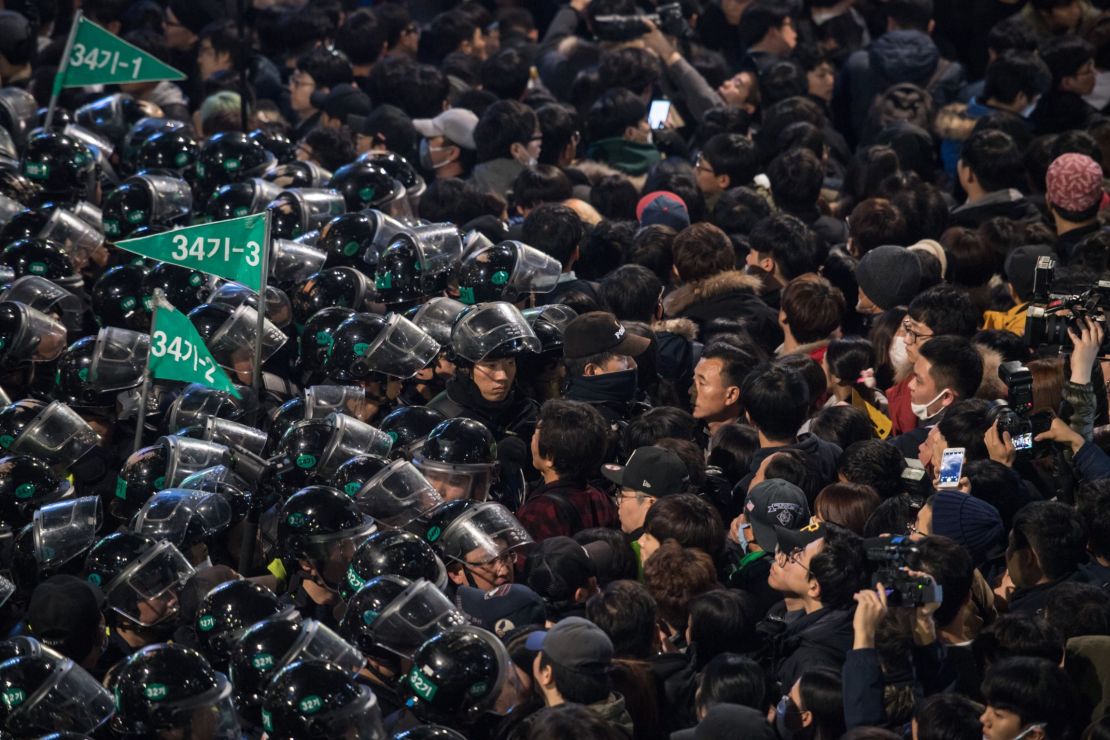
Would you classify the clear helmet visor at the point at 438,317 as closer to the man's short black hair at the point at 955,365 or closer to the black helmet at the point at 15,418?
the black helmet at the point at 15,418

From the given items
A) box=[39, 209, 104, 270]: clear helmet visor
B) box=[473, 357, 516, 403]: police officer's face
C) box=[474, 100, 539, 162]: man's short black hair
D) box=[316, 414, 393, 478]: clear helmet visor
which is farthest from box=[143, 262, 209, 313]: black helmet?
box=[474, 100, 539, 162]: man's short black hair

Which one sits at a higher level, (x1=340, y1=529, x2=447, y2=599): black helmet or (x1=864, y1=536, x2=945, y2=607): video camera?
(x1=864, y1=536, x2=945, y2=607): video camera

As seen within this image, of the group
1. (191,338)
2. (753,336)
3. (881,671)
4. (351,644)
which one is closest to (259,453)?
(191,338)

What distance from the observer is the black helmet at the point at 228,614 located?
691 cm

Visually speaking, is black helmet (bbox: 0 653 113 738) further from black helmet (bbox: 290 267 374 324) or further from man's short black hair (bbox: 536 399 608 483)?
black helmet (bbox: 290 267 374 324)

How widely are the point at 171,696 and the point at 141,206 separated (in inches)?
201

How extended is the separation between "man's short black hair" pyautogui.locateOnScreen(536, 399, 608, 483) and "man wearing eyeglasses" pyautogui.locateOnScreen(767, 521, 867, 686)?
1372 millimetres

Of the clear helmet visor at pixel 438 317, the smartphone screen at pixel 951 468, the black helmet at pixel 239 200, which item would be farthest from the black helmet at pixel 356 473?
the black helmet at pixel 239 200

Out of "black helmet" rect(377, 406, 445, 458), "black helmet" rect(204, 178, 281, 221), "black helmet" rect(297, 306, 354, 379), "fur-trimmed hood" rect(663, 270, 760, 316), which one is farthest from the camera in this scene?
"black helmet" rect(204, 178, 281, 221)

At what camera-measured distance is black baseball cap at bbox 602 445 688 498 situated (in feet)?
24.9

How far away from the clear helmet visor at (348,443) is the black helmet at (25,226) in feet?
10.7

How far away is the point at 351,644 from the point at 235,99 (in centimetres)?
767

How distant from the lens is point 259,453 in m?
8.76

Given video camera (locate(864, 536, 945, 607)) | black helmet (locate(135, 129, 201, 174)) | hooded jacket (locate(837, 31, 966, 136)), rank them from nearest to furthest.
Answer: video camera (locate(864, 536, 945, 607))
black helmet (locate(135, 129, 201, 174))
hooded jacket (locate(837, 31, 966, 136))
